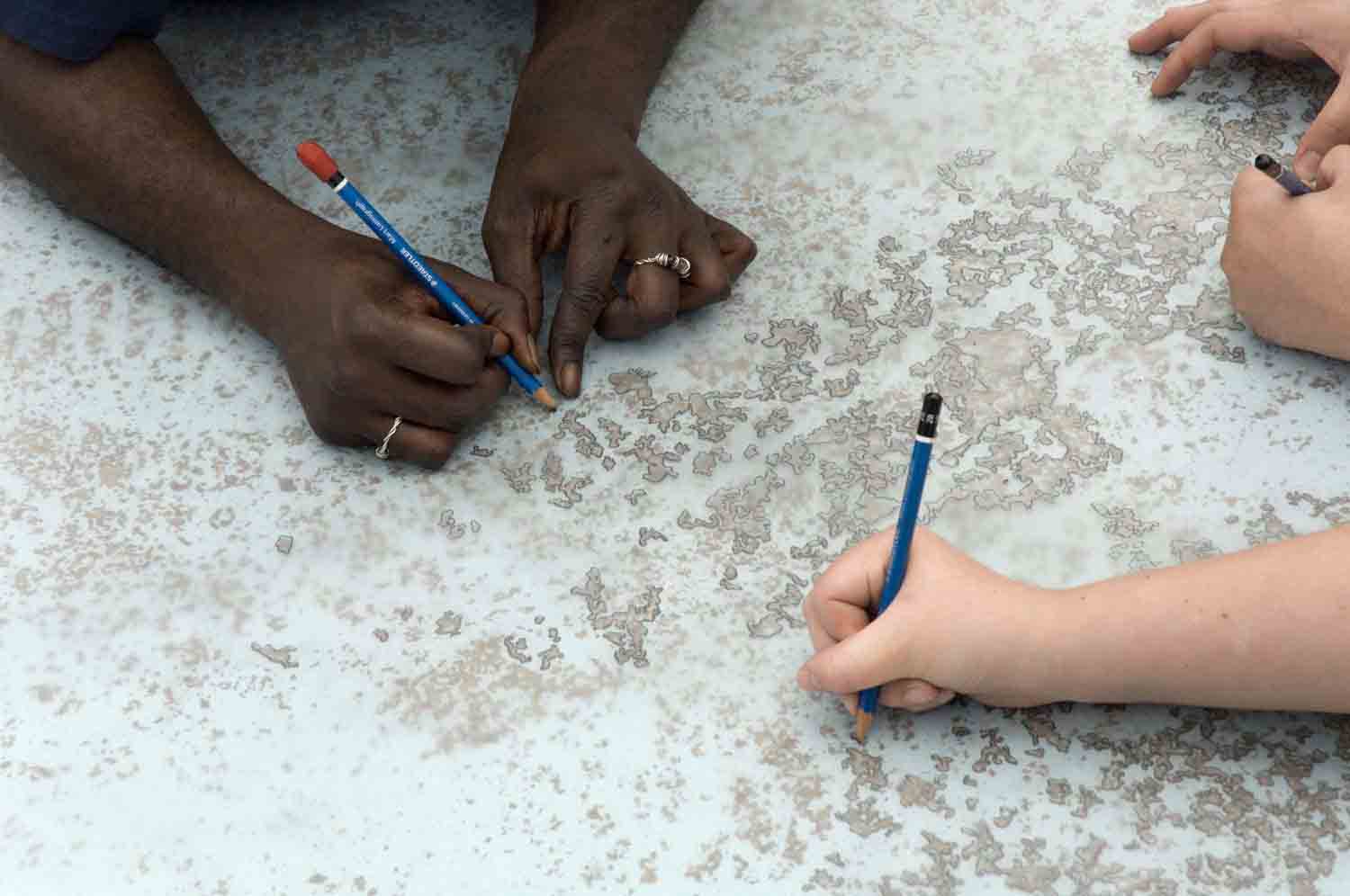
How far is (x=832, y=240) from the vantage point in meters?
1.13

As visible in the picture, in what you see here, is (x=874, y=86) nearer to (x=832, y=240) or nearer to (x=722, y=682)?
(x=832, y=240)

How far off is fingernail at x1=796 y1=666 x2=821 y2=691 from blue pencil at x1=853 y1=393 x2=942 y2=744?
1.3 inches

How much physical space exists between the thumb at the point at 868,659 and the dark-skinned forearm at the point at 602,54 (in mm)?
517

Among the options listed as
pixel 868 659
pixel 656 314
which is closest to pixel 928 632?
pixel 868 659

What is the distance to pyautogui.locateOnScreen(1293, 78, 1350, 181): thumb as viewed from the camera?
1.09 metres

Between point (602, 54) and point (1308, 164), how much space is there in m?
0.59

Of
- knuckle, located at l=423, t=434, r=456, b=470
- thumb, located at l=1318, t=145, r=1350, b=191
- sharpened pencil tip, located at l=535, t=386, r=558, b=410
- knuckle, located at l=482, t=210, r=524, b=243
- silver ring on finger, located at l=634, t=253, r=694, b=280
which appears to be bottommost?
knuckle, located at l=423, t=434, r=456, b=470

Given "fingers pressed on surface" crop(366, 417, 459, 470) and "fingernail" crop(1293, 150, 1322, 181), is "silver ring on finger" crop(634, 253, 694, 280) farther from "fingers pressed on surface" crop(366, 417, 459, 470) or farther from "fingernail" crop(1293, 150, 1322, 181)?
"fingernail" crop(1293, 150, 1322, 181)

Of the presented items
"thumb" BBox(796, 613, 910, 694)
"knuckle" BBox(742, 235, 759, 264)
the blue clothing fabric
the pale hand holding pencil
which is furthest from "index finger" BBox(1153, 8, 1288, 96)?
the blue clothing fabric

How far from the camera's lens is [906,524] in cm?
80

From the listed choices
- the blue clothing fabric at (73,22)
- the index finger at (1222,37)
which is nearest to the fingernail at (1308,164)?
the index finger at (1222,37)

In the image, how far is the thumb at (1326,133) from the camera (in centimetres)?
109

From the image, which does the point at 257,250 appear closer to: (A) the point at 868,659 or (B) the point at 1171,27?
(A) the point at 868,659

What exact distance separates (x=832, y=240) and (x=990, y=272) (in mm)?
132
